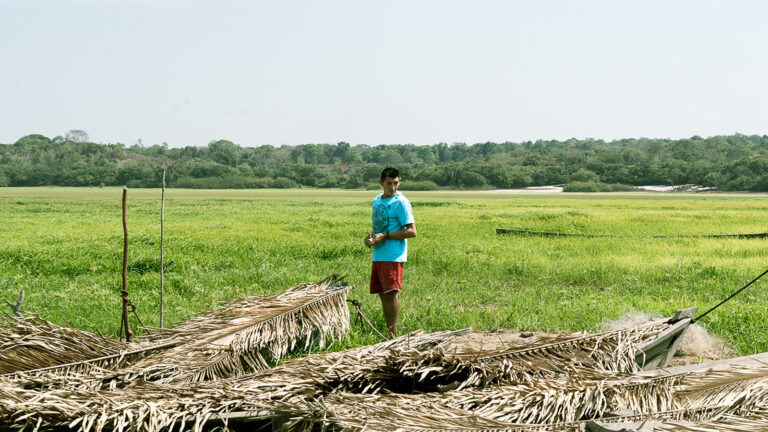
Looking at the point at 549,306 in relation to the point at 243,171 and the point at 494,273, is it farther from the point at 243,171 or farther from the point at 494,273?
the point at 243,171

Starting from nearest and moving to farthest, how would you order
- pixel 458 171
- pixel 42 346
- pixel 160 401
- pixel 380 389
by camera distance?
pixel 160 401, pixel 380 389, pixel 42 346, pixel 458 171

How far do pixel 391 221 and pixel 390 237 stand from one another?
6.2 inches

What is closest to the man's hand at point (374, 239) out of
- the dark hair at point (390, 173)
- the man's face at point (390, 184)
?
the man's face at point (390, 184)

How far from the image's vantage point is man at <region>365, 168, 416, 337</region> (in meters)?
5.86

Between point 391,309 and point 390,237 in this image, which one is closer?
point 390,237

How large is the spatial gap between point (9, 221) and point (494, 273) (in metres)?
22.6

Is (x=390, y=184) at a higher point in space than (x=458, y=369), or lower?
higher

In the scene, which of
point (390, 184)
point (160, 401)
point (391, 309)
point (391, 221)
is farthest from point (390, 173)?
point (160, 401)

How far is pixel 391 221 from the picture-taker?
5.93 metres

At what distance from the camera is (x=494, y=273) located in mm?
11789

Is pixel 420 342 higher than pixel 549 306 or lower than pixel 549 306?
higher

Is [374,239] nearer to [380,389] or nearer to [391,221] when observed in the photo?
[391,221]

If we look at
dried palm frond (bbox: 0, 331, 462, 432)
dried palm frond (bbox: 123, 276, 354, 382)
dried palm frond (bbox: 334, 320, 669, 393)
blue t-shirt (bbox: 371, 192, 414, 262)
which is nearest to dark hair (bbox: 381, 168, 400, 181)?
blue t-shirt (bbox: 371, 192, 414, 262)

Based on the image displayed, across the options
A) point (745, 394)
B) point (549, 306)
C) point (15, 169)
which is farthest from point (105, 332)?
point (15, 169)
